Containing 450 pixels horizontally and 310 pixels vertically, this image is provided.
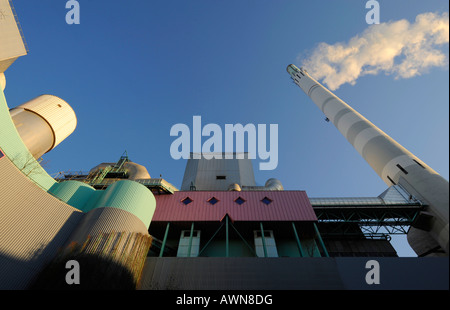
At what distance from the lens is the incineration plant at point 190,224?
1324 centimetres

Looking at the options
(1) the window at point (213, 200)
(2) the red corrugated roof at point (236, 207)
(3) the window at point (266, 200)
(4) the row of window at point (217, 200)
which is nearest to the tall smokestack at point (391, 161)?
(2) the red corrugated roof at point (236, 207)

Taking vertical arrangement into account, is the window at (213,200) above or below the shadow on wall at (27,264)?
above

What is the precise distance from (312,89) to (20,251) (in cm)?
4300

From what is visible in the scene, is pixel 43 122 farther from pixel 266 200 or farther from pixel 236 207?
pixel 266 200

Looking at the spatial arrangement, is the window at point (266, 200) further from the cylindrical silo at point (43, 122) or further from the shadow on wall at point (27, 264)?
the cylindrical silo at point (43, 122)

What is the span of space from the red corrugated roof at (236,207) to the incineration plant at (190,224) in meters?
0.11

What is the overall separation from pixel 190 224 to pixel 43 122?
2264 centimetres

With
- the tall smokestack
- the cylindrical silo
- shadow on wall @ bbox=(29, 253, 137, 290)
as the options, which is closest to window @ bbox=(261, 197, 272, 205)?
the tall smokestack

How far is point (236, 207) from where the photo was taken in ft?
75.2
